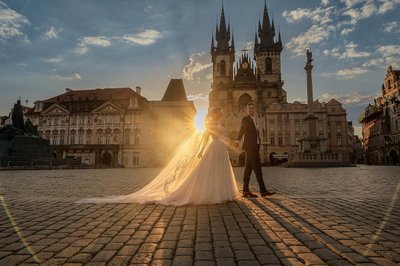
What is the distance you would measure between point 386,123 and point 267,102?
24.2 metres

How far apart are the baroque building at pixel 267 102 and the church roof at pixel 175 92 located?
11131mm

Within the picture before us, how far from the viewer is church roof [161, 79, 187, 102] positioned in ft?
198

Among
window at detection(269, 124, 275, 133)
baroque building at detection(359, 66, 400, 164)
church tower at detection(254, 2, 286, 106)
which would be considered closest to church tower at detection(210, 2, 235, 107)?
church tower at detection(254, 2, 286, 106)

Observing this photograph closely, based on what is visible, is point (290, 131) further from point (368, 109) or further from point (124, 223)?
point (124, 223)

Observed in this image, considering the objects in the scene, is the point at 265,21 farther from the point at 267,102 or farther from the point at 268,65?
the point at 267,102

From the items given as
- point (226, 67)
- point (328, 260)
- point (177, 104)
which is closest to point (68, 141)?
point (177, 104)

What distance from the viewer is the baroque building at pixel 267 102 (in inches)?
2368

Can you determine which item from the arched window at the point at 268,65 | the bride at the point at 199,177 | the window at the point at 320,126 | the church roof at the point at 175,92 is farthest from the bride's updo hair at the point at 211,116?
the arched window at the point at 268,65

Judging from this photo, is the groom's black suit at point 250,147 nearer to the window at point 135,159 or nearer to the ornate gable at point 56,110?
the window at point 135,159

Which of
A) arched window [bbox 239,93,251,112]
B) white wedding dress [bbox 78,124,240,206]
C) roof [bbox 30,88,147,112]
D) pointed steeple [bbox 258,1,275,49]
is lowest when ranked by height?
white wedding dress [bbox 78,124,240,206]

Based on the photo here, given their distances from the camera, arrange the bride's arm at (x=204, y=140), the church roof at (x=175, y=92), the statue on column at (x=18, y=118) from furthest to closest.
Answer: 1. the church roof at (x=175, y=92)
2. the statue on column at (x=18, y=118)
3. the bride's arm at (x=204, y=140)

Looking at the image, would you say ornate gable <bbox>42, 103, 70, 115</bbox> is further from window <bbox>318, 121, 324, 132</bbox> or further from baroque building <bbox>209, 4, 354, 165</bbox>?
window <bbox>318, 121, 324, 132</bbox>

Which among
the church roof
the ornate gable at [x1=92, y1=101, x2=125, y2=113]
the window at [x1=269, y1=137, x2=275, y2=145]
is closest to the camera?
the ornate gable at [x1=92, y1=101, x2=125, y2=113]

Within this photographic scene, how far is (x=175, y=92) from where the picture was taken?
60.8 metres
